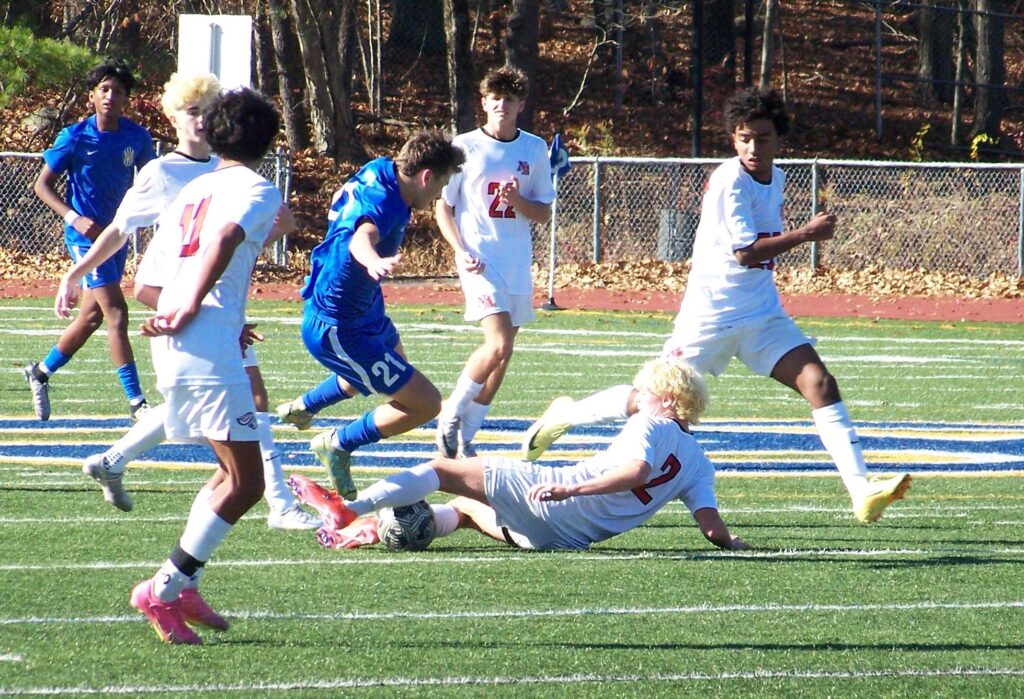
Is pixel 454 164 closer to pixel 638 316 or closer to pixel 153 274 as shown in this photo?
pixel 153 274

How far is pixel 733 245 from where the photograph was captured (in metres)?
7.56

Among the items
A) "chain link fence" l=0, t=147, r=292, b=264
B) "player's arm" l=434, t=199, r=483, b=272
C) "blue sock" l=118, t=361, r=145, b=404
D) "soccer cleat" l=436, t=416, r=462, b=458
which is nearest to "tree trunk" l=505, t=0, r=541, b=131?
"chain link fence" l=0, t=147, r=292, b=264

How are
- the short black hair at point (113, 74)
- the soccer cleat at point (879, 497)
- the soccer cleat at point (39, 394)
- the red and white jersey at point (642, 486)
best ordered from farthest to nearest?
the soccer cleat at point (39, 394) → the short black hair at point (113, 74) → the soccer cleat at point (879, 497) → the red and white jersey at point (642, 486)

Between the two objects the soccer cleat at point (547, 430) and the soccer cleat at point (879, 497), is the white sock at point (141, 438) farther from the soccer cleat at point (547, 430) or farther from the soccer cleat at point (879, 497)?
the soccer cleat at point (879, 497)

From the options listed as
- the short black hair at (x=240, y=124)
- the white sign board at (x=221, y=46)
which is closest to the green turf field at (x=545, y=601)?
the short black hair at (x=240, y=124)

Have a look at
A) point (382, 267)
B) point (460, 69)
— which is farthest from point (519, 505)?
point (460, 69)

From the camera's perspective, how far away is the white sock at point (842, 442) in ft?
24.3

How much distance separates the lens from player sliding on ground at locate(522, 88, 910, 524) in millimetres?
7500

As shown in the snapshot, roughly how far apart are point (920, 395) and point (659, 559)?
288 inches

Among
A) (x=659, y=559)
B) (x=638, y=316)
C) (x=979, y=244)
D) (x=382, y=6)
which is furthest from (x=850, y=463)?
(x=382, y=6)

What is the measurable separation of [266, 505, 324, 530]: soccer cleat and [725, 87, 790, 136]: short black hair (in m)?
2.66

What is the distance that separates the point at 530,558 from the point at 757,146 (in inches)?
91.2

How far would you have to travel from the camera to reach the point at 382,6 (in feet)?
127

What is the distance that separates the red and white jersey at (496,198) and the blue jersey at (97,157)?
2478 mm
